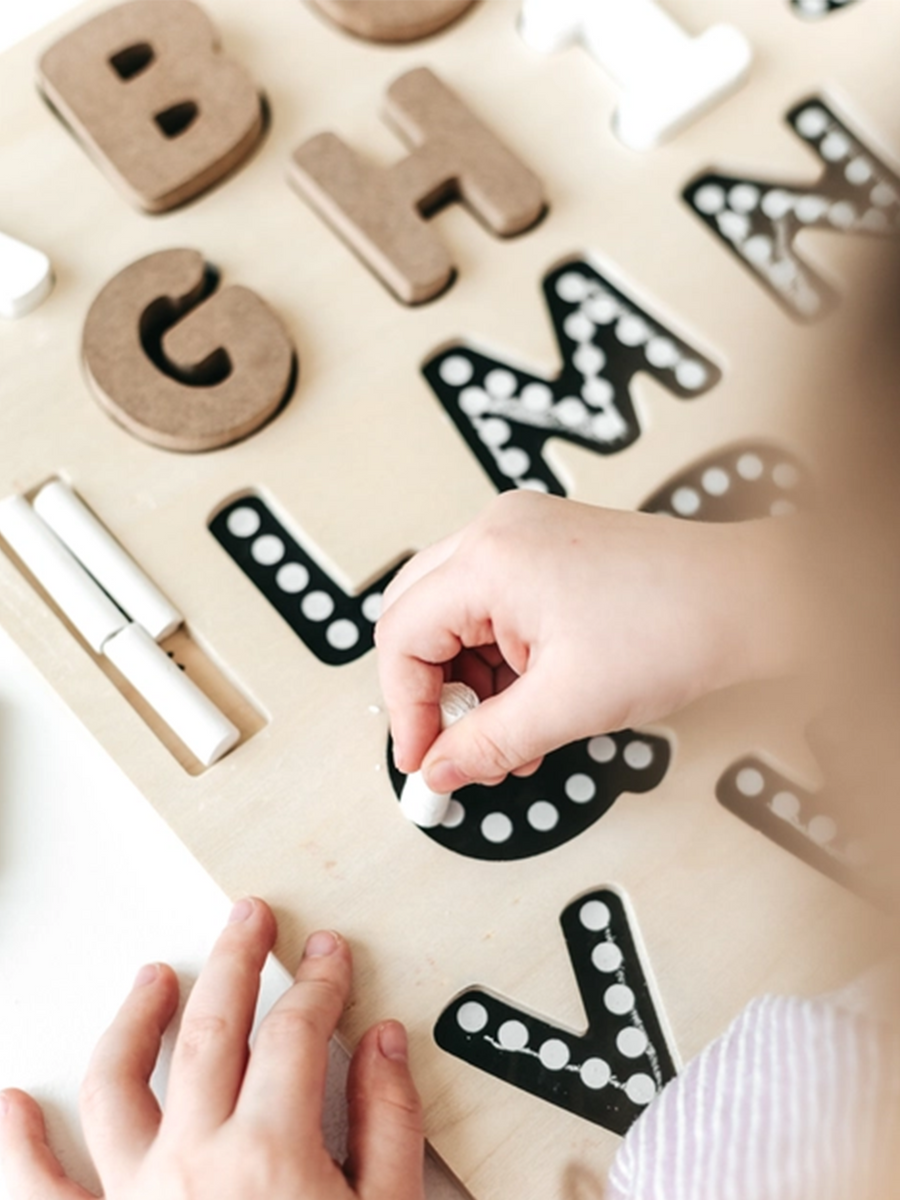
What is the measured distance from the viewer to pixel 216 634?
62 cm

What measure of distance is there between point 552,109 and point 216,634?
0.37 m

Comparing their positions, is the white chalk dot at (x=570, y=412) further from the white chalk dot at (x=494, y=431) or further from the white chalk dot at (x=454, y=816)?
the white chalk dot at (x=454, y=816)

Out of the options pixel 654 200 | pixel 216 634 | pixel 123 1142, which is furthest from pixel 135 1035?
pixel 654 200

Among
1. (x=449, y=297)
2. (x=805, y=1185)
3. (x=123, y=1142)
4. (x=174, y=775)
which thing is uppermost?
(x=449, y=297)

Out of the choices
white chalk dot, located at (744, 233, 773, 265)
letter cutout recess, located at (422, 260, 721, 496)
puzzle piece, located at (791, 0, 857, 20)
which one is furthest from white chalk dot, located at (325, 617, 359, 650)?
puzzle piece, located at (791, 0, 857, 20)

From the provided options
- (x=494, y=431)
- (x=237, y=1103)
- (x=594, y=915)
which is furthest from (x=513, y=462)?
(x=237, y=1103)

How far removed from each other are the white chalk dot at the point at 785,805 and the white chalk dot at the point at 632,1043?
0.41ft

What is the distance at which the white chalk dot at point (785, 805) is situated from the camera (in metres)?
0.62

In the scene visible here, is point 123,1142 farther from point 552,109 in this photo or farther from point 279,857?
point 552,109

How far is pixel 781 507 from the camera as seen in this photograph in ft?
2.18

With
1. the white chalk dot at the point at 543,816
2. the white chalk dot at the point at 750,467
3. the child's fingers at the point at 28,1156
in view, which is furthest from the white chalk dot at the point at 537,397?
the child's fingers at the point at 28,1156

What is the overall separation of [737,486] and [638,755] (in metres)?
0.16

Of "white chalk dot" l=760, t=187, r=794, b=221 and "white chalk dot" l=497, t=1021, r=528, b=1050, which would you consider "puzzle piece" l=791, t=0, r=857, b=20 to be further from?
"white chalk dot" l=497, t=1021, r=528, b=1050

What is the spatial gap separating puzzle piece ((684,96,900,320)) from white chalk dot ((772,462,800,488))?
3.5 inches
